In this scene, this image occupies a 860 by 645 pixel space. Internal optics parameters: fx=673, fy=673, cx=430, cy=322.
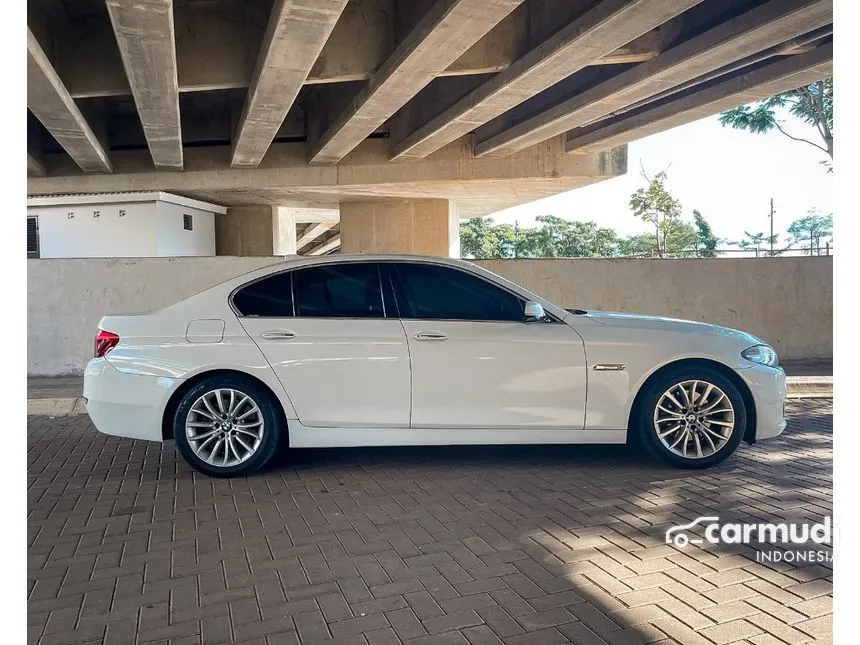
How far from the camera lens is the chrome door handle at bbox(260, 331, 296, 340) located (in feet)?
17.3

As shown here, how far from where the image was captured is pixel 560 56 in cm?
941

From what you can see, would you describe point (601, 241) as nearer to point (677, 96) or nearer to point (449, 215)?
point (449, 215)

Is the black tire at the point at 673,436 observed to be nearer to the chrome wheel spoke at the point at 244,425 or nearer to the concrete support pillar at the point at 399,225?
the chrome wheel spoke at the point at 244,425

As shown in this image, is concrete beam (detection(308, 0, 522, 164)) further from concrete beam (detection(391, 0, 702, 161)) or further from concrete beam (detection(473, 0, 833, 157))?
concrete beam (detection(473, 0, 833, 157))

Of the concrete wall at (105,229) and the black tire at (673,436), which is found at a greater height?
the concrete wall at (105,229)

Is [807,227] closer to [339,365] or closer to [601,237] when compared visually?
[601,237]

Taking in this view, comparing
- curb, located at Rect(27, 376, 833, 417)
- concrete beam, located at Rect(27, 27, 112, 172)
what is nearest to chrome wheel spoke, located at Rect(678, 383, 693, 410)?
curb, located at Rect(27, 376, 833, 417)

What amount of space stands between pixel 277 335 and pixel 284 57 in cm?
575

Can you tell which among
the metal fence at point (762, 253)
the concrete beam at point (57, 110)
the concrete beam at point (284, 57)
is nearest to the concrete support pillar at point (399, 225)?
the metal fence at point (762, 253)

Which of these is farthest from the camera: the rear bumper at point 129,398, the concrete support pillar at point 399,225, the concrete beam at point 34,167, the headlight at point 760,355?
the concrete support pillar at point 399,225

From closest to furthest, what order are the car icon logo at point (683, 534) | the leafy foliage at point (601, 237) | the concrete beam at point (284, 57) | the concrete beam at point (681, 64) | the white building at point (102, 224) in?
the car icon logo at point (683, 534) < the concrete beam at point (284, 57) < the concrete beam at point (681, 64) < the white building at point (102, 224) < the leafy foliage at point (601, 237)

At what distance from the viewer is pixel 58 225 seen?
1998 cm

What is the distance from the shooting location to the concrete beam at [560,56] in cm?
791

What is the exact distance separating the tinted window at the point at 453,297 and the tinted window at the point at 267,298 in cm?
93
